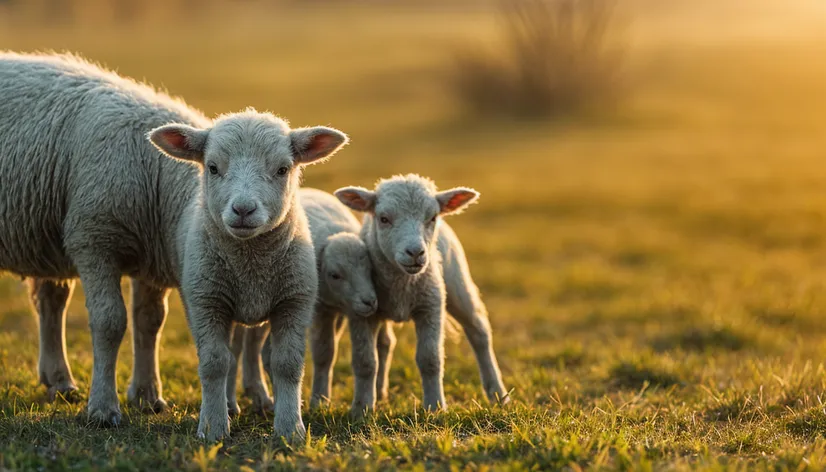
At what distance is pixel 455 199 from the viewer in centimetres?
676

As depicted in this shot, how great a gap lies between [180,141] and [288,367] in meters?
1.50

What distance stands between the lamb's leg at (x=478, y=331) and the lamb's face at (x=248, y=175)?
198cm

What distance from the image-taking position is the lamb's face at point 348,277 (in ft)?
21.5

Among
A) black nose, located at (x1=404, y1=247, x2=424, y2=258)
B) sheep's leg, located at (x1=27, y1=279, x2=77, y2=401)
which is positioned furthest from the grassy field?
black nose, located at (x1=404, y1=247, x2=424, y2=258)

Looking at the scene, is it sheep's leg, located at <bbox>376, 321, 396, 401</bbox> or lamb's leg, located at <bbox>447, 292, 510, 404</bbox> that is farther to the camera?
sheep's leg, located at <bbox>376, 321, 396, 401</bbox>

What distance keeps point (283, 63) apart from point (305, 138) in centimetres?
4529

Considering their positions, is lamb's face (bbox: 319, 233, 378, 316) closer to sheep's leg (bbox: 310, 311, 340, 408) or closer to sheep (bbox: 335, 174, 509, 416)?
sheep (bbox: 335, 174, 509, 416)

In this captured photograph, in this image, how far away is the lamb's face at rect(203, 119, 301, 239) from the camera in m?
5.39

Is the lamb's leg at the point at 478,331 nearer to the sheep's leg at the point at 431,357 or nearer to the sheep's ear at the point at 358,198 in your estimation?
the sheep's leg at the point at 431,357

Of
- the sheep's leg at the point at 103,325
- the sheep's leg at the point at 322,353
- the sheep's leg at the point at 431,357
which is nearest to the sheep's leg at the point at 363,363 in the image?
the sheep's leg at the point at 431,357

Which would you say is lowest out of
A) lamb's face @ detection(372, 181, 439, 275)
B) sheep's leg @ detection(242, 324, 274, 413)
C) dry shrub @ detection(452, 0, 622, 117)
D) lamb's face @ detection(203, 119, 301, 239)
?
sheep's leg @ detection(242, 324, 274, 413)

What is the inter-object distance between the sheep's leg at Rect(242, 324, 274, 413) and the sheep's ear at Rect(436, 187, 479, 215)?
157cm

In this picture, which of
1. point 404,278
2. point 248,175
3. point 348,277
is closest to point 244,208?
point 248,175

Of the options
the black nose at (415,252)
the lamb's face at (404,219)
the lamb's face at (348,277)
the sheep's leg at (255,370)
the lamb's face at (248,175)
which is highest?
the lamb's face at (248,175)
